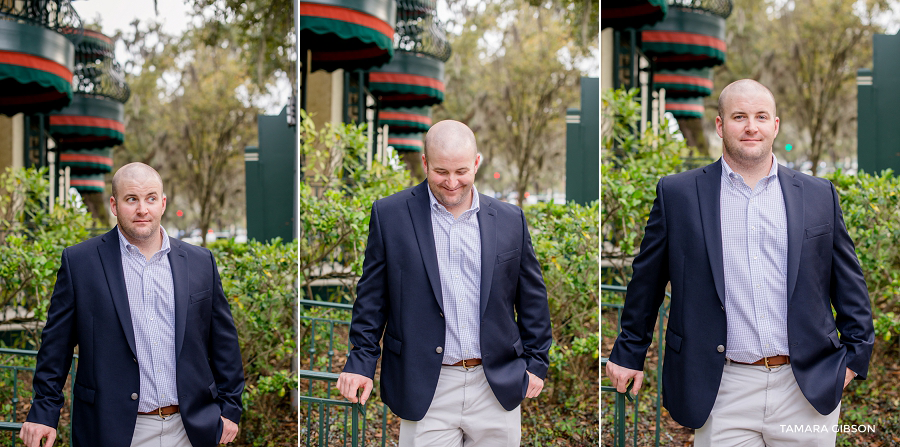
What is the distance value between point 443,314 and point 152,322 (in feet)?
3.64

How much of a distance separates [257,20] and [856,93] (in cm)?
338

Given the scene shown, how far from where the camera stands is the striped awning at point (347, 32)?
3412 mm

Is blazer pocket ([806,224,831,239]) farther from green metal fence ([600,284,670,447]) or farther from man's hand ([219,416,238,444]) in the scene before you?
man's hand ([219,416,238,444])

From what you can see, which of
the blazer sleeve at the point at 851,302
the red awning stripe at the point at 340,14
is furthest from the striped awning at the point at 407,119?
the blazer sleeve at the point at 851,302

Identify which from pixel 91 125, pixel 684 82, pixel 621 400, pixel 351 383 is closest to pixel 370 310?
pixel 351 383

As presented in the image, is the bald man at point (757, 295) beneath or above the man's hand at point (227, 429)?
above

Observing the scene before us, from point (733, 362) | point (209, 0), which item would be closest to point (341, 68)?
point (209, 0)

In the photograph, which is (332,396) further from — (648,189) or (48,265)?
(648,189)

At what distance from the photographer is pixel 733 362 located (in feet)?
7.68

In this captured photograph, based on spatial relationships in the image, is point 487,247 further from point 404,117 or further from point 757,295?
point 404,117

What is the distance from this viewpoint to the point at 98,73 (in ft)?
11.6

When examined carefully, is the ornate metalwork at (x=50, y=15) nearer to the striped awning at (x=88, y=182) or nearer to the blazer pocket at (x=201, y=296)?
the striped awning at (x=88, y=182)

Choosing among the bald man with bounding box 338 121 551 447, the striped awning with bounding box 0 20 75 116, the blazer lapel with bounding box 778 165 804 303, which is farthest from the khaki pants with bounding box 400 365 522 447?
the striped awning with bounding box 0 20 75 116

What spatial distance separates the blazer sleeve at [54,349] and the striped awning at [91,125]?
129 cm
